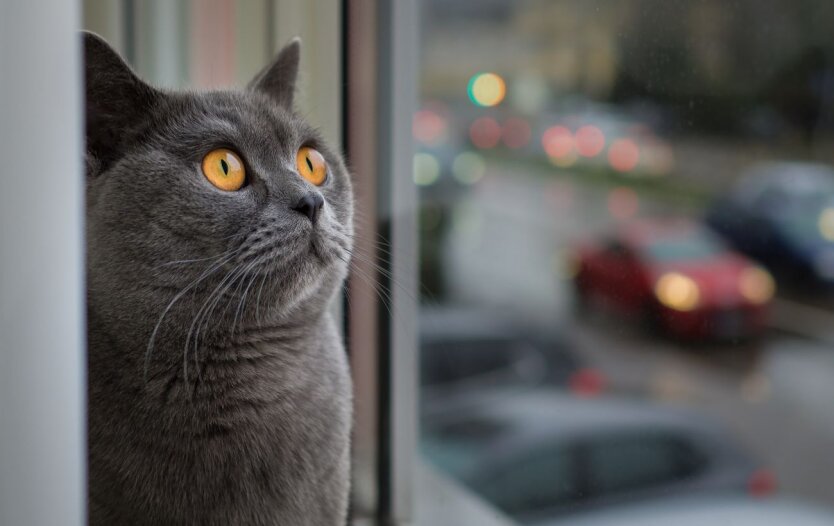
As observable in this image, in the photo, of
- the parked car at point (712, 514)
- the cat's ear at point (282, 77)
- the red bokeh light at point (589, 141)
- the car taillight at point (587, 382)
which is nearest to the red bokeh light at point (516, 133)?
the red bokeh light at point (589, 141)

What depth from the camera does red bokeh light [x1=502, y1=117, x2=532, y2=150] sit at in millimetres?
3716

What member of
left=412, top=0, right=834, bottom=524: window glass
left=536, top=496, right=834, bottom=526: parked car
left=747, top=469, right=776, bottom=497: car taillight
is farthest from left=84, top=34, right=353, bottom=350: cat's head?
left=747, top=469, right=776, bottom=497: car taillight

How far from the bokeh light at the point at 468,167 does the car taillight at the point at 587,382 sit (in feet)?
4.14

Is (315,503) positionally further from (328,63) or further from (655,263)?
(655,263)

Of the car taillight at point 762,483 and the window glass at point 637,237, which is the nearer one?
the window glass at point 637,237

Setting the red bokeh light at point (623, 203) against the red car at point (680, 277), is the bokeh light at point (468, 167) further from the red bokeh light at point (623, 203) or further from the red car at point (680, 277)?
the red car at point (680, 277)

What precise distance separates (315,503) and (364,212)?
29cm

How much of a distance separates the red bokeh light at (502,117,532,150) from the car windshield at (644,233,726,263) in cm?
114

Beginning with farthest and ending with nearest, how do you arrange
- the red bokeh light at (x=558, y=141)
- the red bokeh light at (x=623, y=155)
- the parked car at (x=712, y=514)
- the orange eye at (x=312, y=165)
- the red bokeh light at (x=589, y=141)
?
the red bokeh light at (x=558, y=141) → the red bokeh light at (x=589, y=141) → the red bokeh light at (x=623, y=155) → the parked car at (x=712, y=514) → the orange eye at (x=312, y=165)

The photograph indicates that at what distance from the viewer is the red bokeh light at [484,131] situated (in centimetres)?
384

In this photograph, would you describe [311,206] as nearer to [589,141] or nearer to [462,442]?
[462,442]

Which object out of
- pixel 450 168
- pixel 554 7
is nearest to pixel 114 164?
pixel 554 7

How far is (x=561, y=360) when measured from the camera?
3.08 metres

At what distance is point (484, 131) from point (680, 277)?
5.39 ft
